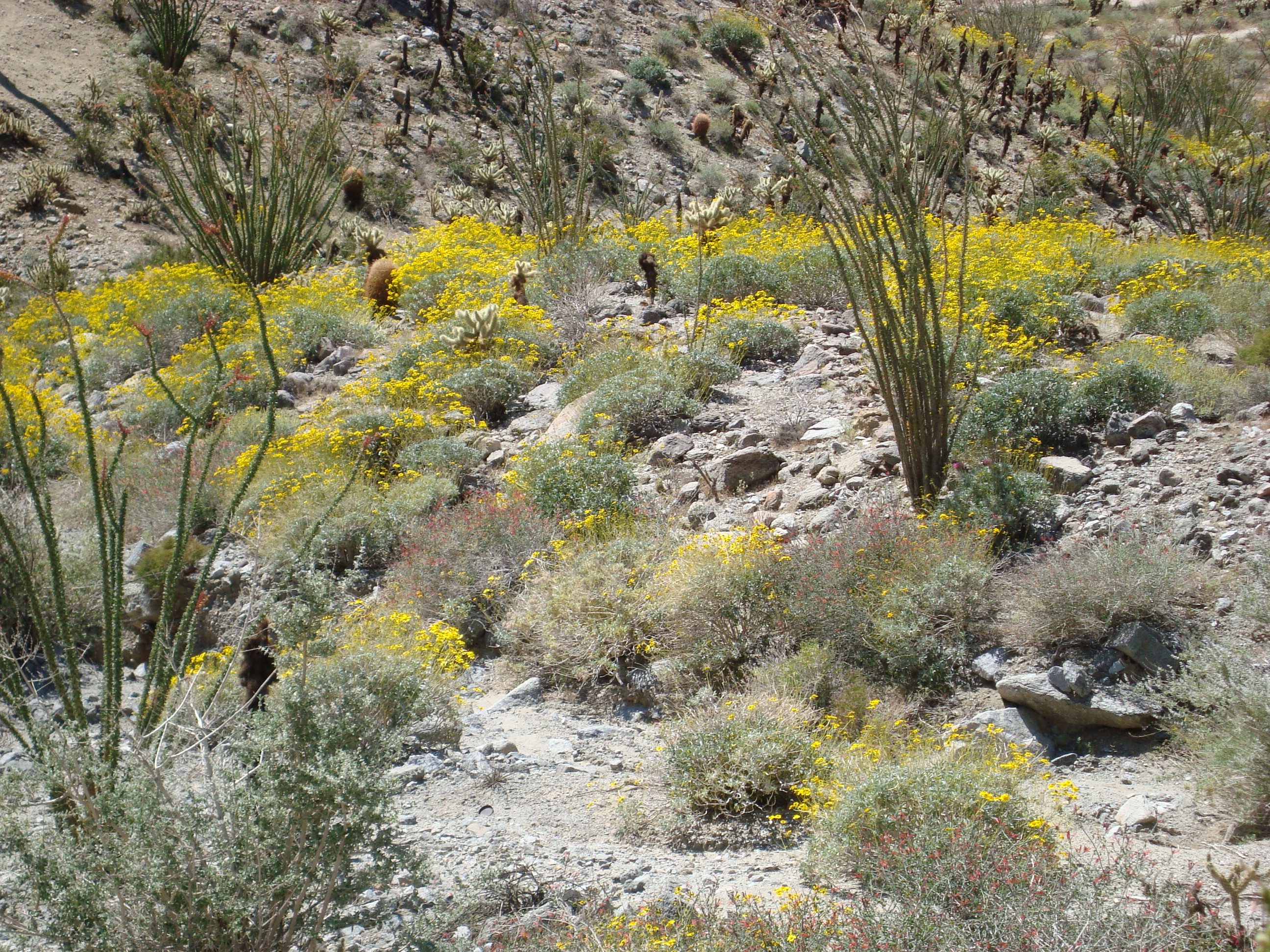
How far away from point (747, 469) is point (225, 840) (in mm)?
4679

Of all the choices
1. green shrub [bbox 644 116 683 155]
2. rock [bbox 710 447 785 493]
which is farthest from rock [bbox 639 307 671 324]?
green shrub [bbox 644 116 683 155]

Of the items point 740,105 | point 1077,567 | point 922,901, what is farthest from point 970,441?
point 740,105

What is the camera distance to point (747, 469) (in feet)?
22.3

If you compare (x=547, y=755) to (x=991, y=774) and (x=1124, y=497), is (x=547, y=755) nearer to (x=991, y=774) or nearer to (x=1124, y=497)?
(x=991, y=774)

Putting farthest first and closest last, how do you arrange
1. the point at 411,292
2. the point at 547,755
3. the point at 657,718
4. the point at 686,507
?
the point at 411,292 → the point at 686,507 → the point at 657,718 → the point at 547,755

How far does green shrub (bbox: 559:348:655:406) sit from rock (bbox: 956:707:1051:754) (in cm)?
450

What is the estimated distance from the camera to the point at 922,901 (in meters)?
2.83

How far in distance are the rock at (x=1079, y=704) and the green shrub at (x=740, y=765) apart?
106 centimetres

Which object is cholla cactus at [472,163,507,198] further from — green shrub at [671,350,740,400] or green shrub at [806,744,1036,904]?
green shrub at [806,744,1036,904]

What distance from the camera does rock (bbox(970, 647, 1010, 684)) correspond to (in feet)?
15.5

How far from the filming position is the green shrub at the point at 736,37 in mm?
23141

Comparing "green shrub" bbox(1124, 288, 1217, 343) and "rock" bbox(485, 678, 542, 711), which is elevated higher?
"green shrub" bbox(1124, 288, 1217, 343)

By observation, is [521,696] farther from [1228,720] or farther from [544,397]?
[544,397]

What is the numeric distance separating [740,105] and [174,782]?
21753 millimetres
